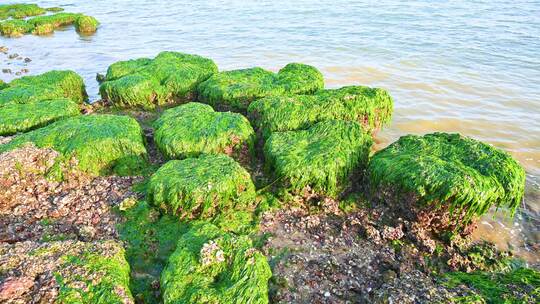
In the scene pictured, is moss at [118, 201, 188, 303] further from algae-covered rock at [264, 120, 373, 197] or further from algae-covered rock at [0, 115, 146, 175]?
algae-covered rock at [264, 120, 373, 197]

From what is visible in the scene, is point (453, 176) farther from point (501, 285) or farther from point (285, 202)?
point (285, 202)

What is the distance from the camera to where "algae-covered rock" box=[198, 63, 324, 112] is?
757 cm

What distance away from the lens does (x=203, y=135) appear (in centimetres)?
612

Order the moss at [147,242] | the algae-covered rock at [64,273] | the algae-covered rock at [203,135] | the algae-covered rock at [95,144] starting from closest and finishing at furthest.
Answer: the algae-covered rock at [64,273]
the moss at [147,242]
the algae-covered rock at [95,144]
the algae-covered rock at [203,135]

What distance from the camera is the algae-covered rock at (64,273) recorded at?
3510mm

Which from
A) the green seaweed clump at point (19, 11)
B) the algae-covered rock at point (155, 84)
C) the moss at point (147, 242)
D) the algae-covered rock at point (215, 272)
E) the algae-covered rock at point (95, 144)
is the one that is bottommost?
the moss at point (147, 242)

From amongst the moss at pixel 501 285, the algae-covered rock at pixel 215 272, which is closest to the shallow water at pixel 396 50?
the moss at pixel 501 285

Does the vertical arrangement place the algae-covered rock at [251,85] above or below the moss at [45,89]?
above

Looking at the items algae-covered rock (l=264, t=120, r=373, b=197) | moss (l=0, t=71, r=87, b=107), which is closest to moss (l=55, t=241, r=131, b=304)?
algae-covered rock (l=264, t=120, r=373, b=197)

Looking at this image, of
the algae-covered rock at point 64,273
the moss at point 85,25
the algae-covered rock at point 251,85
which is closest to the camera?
the algae-covered rock at point 64,273

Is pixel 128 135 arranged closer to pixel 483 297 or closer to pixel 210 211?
pixel 210 211

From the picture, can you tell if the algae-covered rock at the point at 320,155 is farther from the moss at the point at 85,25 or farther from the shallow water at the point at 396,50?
the moss at the point at 85,25

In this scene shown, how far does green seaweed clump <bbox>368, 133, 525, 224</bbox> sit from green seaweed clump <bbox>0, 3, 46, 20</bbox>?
22.1m

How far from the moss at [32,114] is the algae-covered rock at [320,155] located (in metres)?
4.23
